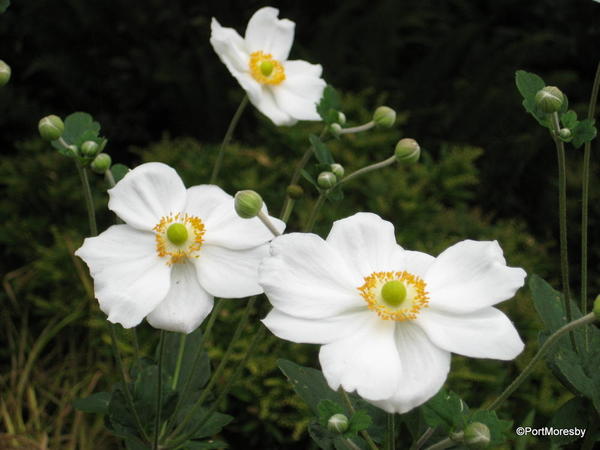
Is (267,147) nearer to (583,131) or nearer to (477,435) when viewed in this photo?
(583,131)

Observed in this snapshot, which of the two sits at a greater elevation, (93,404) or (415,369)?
(415,369)

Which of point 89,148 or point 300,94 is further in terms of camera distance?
point 300,94

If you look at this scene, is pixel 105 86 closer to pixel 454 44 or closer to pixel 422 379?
pixel 454 44

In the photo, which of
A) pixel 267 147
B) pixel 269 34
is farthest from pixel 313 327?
pixel 267 147

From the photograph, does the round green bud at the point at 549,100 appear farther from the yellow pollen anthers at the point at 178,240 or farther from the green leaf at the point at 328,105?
the yellow pollen anthers at the point at 178,240

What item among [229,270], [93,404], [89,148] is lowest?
[93,404]

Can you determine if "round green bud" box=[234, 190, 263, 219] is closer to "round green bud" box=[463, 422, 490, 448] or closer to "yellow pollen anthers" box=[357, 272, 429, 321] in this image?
"yellow pollen anthers" box=[357, 272, 429, 321]

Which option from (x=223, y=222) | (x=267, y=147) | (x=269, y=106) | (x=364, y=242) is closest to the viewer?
(x=364, y=242)

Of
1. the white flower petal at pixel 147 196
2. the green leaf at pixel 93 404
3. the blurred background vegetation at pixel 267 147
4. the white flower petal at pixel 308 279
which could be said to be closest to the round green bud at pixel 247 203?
the white flower petal at pixel 308 279
